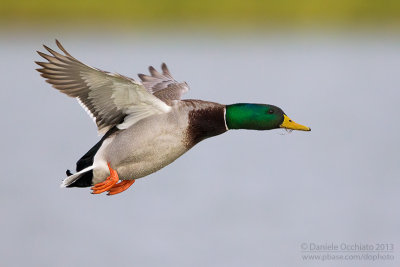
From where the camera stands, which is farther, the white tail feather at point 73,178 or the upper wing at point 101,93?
the white tail feather at point 73,178

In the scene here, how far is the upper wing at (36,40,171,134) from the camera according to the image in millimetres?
6098

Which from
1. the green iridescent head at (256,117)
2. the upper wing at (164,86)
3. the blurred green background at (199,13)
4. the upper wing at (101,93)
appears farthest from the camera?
the blurred green background at (199,13)

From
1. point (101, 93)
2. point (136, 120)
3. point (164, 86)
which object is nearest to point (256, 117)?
point (136, 120)

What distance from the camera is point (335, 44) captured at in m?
24.0

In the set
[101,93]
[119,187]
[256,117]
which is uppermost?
[101,93]

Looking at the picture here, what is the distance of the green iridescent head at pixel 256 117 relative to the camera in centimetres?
621

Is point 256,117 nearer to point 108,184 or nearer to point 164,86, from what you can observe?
point 108,184

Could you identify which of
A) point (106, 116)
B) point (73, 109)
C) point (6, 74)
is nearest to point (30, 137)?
point (73, 109)

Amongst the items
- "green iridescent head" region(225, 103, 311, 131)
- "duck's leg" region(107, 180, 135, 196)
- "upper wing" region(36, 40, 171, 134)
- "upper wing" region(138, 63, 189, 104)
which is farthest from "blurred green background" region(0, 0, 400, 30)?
"green iridescent head" region(225, 103, 311, 131)

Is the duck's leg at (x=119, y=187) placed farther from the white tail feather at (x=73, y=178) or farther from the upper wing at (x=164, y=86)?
the upper wing at (x=164, y=86)

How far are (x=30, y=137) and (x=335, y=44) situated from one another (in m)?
11.8

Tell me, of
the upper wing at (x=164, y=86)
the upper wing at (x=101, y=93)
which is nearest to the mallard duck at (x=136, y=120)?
the upper wing at (x=101, y=93)

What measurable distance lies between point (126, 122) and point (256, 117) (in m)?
0.93

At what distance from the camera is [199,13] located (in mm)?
22484
